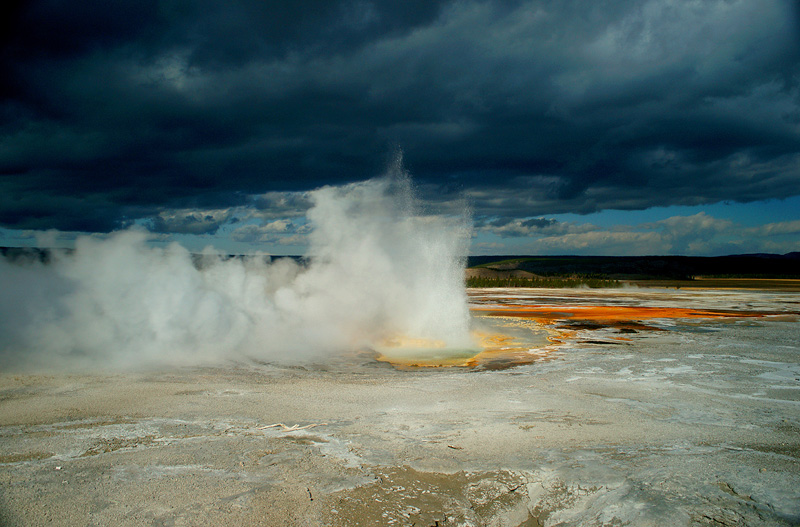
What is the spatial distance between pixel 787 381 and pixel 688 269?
15391 cm

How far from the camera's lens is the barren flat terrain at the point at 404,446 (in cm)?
532

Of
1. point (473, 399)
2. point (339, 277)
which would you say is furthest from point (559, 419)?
point (339, 277)

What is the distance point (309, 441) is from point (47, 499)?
10.3 feet

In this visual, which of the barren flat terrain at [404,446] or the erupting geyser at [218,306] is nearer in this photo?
the barren flat terrain at [404,446]

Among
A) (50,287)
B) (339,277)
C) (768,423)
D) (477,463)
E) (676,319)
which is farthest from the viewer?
(676,319)

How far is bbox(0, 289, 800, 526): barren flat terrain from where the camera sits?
17.4 ft

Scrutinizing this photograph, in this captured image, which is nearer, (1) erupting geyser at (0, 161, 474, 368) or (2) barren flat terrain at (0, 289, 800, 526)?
(2) barren flat terrain at (0, 289, 800, 526)

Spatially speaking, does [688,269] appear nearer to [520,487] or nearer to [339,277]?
[339,277]

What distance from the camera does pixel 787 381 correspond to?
464 inches

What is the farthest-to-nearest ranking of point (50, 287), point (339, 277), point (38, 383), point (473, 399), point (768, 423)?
point (339, 277), point (50, 287), point (38, 383), point (473, 399), point (768, 423)

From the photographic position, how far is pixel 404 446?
7.20 meters

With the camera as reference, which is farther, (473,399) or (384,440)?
(473,399)

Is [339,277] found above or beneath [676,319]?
above

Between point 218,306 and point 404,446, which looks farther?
point 218,306
